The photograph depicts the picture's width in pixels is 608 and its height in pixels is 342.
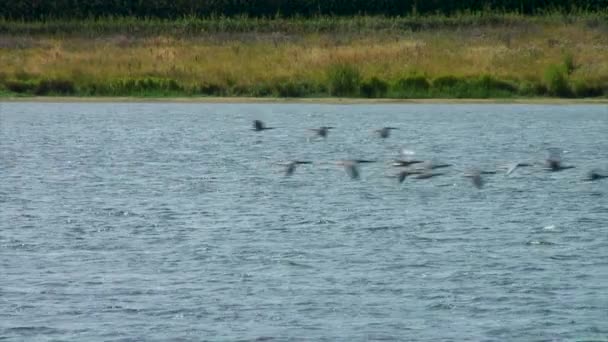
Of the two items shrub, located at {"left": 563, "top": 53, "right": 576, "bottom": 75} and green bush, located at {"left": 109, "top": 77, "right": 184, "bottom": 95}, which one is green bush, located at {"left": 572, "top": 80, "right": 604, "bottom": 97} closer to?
shrub, located at {"left": 563, "top": 53, "right": 576, "bottom": 75}

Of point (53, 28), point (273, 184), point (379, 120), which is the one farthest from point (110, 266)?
point (53, 28)

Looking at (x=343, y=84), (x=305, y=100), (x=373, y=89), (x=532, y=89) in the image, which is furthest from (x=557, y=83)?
(x=305, y=100)

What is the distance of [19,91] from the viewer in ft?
132

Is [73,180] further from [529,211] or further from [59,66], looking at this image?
[59,66]

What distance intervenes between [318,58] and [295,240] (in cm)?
2265

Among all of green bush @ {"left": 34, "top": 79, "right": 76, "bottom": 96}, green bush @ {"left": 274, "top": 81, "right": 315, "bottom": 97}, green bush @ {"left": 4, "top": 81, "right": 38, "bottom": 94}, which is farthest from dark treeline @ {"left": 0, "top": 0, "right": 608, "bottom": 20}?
green bush @ {"left": 274, "top": 81, "right": 315, "bottom": 97}

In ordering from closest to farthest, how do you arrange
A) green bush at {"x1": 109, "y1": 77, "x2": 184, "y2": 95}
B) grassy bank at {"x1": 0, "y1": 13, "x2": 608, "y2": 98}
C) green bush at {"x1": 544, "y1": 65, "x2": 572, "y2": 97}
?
green bush at {"x1": 544, "y1": 65, "x2": 572, "y2": 97} → grassy bank at {"x1": 0, "y1": 13, "x2": 608, "y2": 98} → green bush at {"x1": 109, "y1": 77, "x2": 184, "y2": 95}

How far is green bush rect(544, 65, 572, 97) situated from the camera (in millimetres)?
38219

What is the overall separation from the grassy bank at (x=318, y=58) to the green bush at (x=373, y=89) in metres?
0.02

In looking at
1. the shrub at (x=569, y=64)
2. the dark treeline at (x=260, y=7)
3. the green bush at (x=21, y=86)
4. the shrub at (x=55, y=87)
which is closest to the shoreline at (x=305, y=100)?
the shrub at (x=55, y=87)

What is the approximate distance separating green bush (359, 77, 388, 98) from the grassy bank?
0.07 feet

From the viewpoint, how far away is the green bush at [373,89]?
127ft

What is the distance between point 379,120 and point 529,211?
13.9 metres

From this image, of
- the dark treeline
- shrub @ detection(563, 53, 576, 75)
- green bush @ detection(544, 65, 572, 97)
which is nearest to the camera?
green bush @ detection(544, 65, 572, 97)
